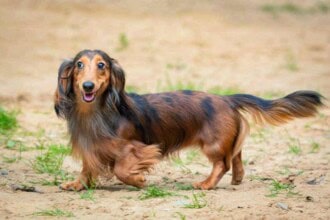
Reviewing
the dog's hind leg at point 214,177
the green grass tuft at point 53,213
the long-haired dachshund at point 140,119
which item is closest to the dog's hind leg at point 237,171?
the long-haired dachshund at point 140,119

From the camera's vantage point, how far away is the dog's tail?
7.46 metres

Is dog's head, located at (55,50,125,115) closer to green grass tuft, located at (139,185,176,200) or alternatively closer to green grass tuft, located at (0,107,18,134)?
green grass tuft, located at (139,185,176,200)

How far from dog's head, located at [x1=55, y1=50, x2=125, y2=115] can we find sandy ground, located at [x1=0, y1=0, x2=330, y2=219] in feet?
2.49

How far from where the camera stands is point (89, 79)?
679 cm

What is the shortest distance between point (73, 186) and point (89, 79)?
0.92m

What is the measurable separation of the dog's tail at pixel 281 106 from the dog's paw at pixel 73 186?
4.70 ft

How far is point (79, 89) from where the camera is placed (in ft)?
22.8

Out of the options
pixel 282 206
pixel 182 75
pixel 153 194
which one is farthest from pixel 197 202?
pixel 182 75

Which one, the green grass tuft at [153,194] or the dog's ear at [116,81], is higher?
the dog's ear at [116,81]

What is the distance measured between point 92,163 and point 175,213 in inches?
43.3

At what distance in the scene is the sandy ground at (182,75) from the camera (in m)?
6.46

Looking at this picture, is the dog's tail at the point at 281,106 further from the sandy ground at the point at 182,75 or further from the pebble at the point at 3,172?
the pebble at the point at 3,172

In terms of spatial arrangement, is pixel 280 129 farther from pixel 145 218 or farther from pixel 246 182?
pixel 145 218

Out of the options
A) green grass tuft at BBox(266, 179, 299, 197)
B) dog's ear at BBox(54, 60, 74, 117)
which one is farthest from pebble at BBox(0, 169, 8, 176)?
green grass tuft at BBox(266, 179, 299, 197)
